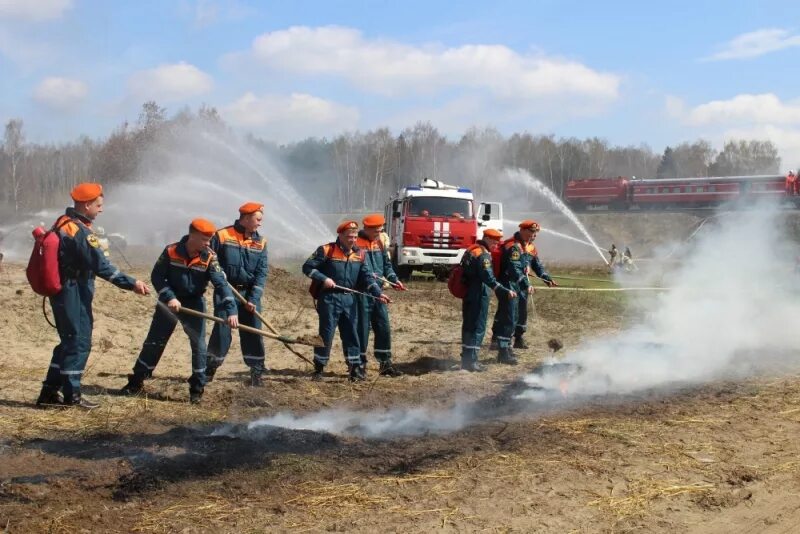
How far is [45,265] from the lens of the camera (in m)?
6.54

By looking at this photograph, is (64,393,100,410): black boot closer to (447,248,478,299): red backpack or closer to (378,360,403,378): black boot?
A: (378,360,403,378): black boot

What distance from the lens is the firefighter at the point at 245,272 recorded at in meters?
8.09

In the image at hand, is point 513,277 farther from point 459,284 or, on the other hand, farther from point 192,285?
point 192,285

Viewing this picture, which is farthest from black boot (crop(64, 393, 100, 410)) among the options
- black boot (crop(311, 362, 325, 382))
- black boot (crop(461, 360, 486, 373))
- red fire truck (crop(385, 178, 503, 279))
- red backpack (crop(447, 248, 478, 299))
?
red fire truck (crop(385, 178, 503, 279))

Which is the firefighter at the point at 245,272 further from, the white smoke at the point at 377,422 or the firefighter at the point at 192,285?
the white smoke at the point at 377,422

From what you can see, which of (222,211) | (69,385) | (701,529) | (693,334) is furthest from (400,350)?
(222,211)

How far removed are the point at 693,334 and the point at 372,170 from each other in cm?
7161

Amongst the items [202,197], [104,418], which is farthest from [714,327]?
[202,197]

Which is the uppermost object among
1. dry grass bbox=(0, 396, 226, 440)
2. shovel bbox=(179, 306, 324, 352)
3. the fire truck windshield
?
the fire truck windshield

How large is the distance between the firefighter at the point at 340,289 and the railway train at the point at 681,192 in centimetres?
4180

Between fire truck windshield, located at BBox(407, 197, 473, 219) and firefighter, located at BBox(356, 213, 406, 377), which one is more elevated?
fire truck windshield, located at BBox(407, 197, 473, 219)

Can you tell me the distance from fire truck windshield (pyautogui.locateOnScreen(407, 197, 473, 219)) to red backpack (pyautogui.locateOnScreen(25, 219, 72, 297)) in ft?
50.9

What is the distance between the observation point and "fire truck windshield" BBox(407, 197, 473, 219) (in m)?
21.8

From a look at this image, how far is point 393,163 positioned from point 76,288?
76.7m
